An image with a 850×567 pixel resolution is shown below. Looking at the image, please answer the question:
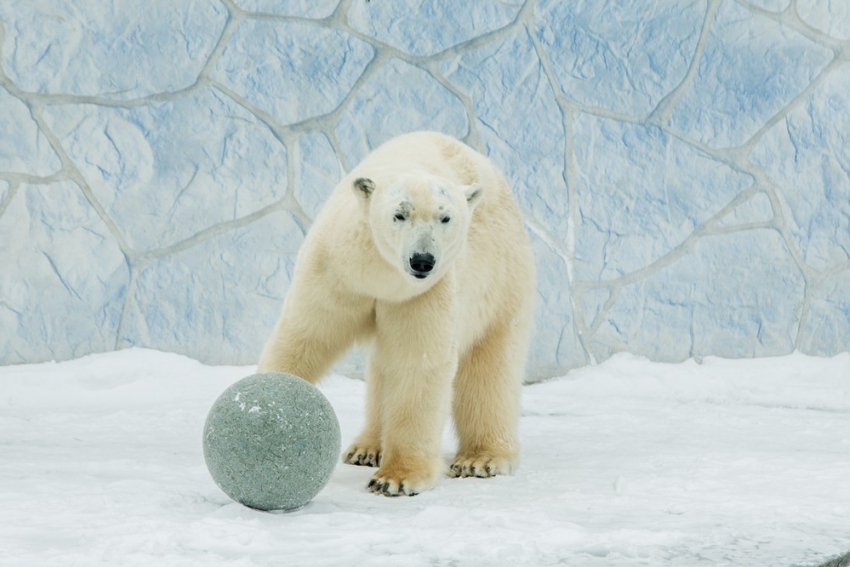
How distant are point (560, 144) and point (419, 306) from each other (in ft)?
10.2

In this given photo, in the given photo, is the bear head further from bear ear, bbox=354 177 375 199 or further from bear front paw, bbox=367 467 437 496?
bear front paw, bbox=367 467 437 496

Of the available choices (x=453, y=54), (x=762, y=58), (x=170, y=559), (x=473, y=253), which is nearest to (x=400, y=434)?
(x=473, y=253)

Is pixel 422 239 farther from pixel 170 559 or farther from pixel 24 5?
pixel 24 5

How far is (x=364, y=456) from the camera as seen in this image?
3.66m

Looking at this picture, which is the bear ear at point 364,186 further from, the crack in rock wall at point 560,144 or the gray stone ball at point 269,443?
the crack in rock wall at point 560,144

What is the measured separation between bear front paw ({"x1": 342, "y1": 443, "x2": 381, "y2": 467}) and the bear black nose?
1.04m

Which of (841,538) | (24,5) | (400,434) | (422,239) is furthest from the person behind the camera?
(24,5)

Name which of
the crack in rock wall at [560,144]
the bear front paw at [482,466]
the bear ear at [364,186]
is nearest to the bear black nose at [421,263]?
the bear ear at [364,186]

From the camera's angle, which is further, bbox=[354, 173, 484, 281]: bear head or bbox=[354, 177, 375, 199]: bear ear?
bbox=[354, 177, 375, 199]: bear ear

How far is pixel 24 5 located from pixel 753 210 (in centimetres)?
412

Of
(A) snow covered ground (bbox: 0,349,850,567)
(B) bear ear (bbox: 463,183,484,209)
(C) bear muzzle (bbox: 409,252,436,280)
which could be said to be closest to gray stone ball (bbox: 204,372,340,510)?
(A) snow covered ground (bbox: 0,349,850,567)

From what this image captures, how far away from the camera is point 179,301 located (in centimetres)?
571

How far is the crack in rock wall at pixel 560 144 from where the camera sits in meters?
5.76

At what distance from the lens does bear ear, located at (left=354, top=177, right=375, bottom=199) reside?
3018 mm
